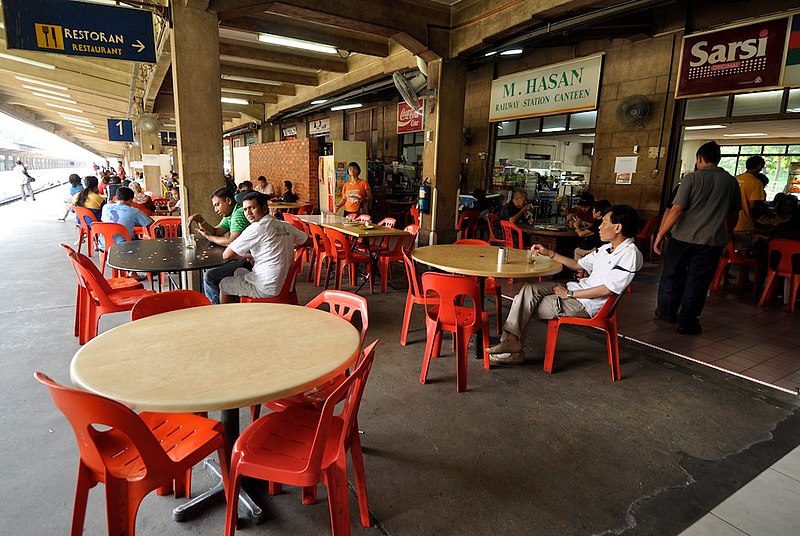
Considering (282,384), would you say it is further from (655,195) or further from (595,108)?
(595,108)

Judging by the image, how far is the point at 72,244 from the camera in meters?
8.18

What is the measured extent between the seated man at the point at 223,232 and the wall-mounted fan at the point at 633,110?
6652 mm

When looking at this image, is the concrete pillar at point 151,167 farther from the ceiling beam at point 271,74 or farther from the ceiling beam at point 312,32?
the ceiling beam at point 312,32

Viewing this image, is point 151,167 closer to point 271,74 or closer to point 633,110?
point 271,74

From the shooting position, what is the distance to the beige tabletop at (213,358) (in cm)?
140

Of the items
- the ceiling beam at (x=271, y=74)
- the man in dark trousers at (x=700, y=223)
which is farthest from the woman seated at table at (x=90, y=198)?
the man in dark trousers at (x=700, y=223)

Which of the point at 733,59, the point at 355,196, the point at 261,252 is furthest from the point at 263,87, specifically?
the point at 733,59

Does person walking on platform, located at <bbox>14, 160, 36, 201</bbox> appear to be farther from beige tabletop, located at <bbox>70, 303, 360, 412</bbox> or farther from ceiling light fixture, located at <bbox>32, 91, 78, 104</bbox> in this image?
beige tabletop, located at <bbox>70, 303, 360, 412</bbox>

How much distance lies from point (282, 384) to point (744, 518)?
2164 millimetres

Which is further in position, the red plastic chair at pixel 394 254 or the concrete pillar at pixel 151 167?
the concrete pillar at pixel 151 167

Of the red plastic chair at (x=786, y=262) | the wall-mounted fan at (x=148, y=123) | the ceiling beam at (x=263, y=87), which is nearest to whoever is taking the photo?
the red plastic chair at (x=786, y=262)

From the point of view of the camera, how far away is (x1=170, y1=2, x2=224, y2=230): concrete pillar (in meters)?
5.13

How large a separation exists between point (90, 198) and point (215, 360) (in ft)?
23.0

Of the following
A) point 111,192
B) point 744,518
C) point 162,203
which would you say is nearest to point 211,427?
point 744,518
